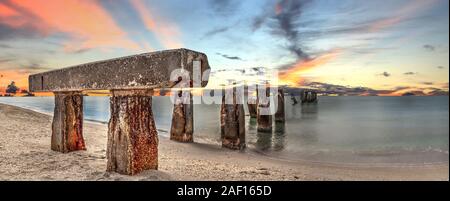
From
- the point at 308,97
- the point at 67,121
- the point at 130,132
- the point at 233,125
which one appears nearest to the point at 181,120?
the point at 233,125

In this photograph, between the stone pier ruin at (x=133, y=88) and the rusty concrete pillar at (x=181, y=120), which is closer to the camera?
the stone pier ruin at (x=133, y=88)

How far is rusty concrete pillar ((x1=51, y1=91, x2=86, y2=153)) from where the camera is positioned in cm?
598

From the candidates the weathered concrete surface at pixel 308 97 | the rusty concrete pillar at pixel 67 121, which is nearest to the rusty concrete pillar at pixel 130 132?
the rusty concrete pillar at pixel 67 121

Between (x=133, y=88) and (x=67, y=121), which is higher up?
(x=133, y=88)

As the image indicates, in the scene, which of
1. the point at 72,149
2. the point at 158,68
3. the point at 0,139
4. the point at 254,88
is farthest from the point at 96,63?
the point at 254,88

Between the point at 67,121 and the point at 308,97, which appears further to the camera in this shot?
the point at 308,97

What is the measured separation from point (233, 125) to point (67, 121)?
20.6 ft

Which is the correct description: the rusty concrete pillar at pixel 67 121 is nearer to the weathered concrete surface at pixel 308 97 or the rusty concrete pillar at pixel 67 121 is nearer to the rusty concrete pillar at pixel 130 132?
the rusty concrete pillar at pixel 130 132

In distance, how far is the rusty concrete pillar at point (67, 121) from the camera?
5.98 meters

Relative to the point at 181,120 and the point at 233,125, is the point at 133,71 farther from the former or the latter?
the point at 181,120

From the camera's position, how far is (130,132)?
13.8ft

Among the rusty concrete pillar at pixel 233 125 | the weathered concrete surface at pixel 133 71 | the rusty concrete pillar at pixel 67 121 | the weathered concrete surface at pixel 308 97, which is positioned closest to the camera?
the weathered concrete surface at pixel 133 71

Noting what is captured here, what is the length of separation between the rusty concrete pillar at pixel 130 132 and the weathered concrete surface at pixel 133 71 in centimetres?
23
